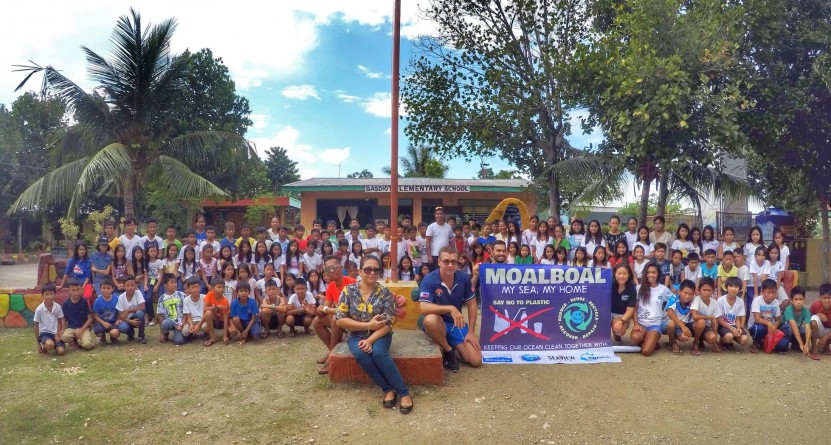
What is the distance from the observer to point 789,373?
5109mm

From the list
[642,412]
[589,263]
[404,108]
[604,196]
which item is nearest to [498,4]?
[404,108]

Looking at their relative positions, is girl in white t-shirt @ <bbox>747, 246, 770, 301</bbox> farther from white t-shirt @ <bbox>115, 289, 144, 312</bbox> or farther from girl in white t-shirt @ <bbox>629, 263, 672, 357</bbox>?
white t-shirt @ <bbox>115, 289, 144, 312</bbox>

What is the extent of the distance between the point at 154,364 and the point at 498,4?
1039 centimetres

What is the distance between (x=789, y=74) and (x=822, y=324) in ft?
18.9

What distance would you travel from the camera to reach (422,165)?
94.8 ft

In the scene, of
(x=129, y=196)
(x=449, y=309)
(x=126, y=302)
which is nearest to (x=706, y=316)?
(x=449, y=309)

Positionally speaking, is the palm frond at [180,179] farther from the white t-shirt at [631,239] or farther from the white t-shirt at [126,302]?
the white t-shirt at [631,239]

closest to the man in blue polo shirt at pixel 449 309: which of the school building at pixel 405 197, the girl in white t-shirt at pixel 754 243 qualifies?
the girl in white t-shirt at pixel 754 243

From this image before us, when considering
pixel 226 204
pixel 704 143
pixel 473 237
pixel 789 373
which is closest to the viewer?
pixel 789 373

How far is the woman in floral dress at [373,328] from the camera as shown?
4.33m

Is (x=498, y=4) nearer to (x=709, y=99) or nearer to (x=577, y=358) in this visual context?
(x=709, y=99)

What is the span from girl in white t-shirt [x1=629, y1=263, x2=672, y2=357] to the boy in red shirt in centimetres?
156

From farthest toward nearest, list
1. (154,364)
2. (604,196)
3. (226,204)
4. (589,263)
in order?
(226,204) → (604,196) → (589,263) → (154,364)

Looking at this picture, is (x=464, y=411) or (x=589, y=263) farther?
(x=589, y=263)
